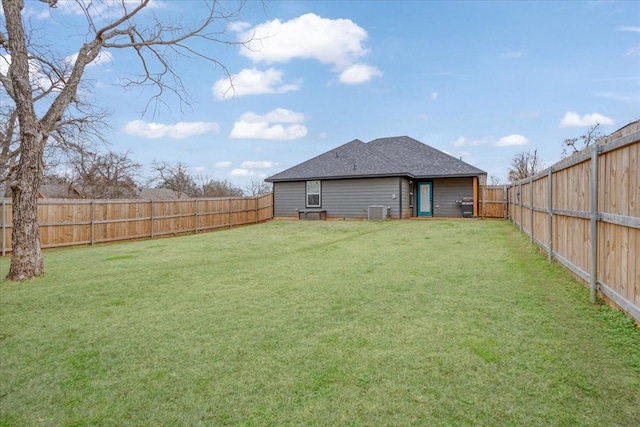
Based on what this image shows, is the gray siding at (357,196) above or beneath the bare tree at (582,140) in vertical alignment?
beneath

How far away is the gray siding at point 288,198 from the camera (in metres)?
19.2

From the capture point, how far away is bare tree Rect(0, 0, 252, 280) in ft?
19.8

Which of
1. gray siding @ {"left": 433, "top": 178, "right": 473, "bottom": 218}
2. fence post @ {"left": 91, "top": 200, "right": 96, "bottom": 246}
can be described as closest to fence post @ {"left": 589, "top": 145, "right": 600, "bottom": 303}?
fence post @ {"left": 91, "top": 200, "right": 96, "bottom": 246}

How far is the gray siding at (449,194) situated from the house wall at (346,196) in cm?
281

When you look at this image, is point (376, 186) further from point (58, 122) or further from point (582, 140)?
point (582, 140)

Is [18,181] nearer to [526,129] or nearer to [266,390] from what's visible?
[266,390]

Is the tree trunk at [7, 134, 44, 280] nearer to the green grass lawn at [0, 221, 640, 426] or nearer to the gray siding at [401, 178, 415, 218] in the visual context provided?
the green grass lawn at [0, 221, 640, 426]

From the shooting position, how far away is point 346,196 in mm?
18109

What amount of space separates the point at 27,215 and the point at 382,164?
14.4 m

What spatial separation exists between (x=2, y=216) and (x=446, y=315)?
11344mm

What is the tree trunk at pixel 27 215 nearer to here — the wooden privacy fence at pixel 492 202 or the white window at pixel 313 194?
the white window at pixel 313 194

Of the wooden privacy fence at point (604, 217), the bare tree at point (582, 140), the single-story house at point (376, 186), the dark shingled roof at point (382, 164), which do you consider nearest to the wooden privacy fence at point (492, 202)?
the single-story house at point (376, 186)

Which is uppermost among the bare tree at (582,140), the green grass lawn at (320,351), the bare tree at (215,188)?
the bare tree at (582,140)

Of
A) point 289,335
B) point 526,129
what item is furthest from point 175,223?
point 526,129
